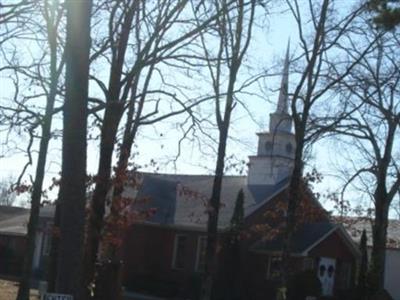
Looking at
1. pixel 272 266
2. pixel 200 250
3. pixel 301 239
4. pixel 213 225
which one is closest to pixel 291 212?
pixel 213 225

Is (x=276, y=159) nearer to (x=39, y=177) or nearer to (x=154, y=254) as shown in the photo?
(x=154, y=254)

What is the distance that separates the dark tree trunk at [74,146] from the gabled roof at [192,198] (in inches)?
1058

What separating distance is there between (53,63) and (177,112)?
5188mm

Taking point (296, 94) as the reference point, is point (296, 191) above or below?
below

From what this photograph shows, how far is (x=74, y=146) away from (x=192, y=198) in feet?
103

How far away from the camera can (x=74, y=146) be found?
31.7 feet

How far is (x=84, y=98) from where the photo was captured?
972 centimetres

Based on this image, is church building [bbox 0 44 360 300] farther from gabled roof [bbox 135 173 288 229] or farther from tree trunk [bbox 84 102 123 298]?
tree trunk [bbox 84 102 123 298]

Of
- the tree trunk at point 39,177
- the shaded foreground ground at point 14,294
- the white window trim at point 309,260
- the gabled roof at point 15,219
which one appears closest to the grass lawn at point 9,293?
the shaded foreground ground at point 14,294

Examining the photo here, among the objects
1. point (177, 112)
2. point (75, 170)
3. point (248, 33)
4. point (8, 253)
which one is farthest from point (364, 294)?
point (75, 170)

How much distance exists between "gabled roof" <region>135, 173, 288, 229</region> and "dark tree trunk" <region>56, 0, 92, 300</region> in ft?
88.2

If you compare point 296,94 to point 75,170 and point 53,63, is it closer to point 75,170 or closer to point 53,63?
point 53,63

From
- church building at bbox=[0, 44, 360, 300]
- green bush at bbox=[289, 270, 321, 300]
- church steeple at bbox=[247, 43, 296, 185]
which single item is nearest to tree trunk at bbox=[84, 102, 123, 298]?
church building at bbox=[0, 44, 360, 300]

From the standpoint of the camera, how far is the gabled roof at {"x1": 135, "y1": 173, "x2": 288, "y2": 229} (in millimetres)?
38219
